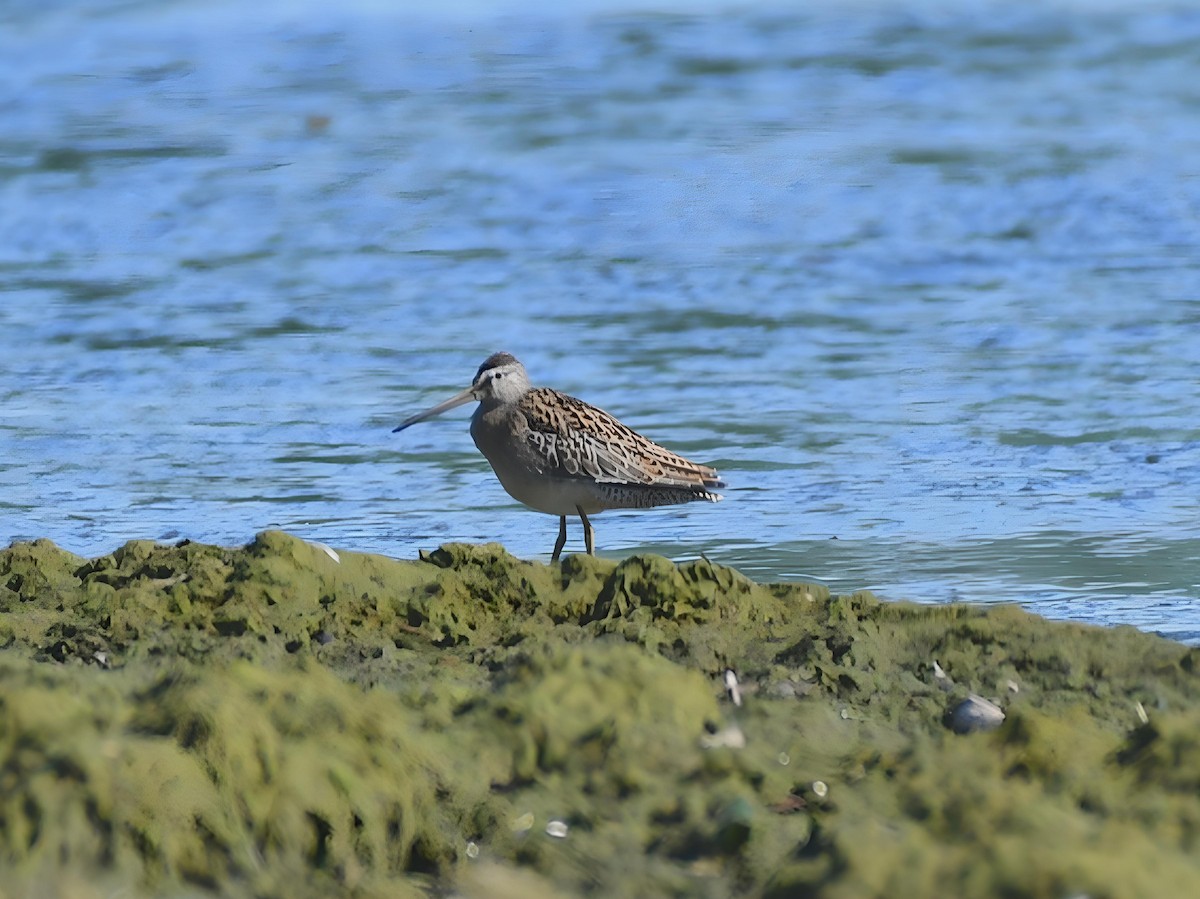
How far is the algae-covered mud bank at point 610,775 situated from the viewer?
3.17 meters

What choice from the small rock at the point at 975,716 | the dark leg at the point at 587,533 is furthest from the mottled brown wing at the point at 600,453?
the small rock at the point at 975,716

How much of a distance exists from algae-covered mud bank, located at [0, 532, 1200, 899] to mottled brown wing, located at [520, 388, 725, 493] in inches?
104

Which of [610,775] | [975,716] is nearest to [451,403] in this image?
[975,716]

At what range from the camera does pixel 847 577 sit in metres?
6.70

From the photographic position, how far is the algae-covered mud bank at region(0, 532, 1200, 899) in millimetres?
3170

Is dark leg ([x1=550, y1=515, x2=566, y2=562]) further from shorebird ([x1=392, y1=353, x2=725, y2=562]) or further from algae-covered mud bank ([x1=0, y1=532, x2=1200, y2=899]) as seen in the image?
algae-covered mud bank ([x1=0, y1=532, x2=1200, y2=899])

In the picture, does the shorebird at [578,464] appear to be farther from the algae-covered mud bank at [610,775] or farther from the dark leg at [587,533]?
the algae-covered mud bank at [610,775]

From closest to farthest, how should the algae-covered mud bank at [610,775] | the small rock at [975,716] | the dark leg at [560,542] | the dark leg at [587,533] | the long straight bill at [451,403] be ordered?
the algae-covered mud bank at [610,775]
the small rock at [975,716]
the dark leg at [560,542]
the dark leg at [587,533]
the long straight bill at [451,403]

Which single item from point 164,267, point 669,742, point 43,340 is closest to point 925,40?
point 164,267

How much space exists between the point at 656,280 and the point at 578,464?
16.1 feet

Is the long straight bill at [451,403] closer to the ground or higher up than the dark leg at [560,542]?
higher up

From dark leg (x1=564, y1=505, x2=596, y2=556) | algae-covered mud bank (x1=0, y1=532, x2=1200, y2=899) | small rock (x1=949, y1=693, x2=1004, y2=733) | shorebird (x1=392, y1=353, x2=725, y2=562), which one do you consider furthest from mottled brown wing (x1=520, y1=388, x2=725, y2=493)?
small rock (x1=949, y1=693, x2=1004, y2=733)

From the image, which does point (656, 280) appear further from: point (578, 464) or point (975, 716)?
point (975, 716)

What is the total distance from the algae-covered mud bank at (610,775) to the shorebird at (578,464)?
2.62 m
